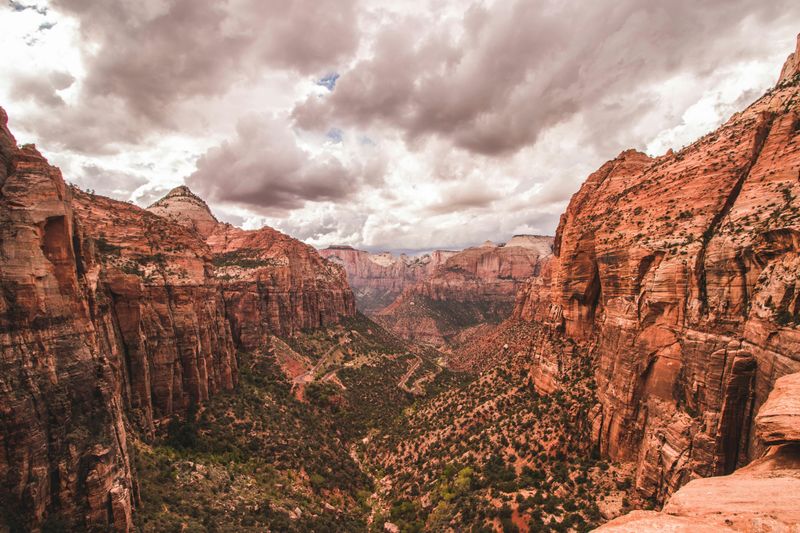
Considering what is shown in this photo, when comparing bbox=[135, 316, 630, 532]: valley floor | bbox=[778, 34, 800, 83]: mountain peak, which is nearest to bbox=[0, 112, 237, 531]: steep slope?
bbox=[135, 316, 630, 532]: valley floor

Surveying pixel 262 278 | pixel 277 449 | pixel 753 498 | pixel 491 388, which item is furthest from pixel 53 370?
pixel 262 278

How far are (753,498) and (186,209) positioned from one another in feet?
489

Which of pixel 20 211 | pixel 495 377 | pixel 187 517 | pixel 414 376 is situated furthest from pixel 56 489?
pixel 414 376

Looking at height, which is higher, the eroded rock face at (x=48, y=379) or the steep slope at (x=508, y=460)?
the eroded rock face at (x=48, y=379)

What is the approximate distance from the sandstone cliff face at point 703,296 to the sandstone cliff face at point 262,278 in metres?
78.6

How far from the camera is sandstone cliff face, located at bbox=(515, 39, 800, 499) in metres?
20.8

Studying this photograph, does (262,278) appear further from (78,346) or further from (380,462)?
(78,346)

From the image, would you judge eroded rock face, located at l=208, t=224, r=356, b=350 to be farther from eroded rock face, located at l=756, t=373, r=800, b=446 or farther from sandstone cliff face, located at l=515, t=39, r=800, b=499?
eroded rock face, located at l=756, t=373, r=800, b=446

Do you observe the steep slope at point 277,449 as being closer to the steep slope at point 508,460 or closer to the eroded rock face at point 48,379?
the eroded rock face at point 48,379

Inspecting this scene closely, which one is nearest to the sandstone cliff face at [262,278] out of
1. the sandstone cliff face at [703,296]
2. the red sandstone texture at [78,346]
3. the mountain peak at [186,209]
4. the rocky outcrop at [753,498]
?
the mountain peak at [186,209]

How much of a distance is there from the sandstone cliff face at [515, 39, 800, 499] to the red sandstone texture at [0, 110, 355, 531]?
142 feet

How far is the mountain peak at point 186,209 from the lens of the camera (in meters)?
119

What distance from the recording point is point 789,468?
12945 mm

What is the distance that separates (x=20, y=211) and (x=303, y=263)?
3994 inches
